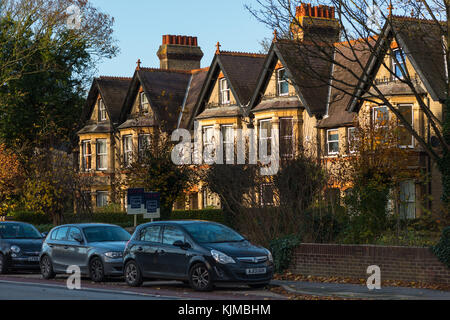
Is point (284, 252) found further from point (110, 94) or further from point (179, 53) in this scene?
point (179, 53)

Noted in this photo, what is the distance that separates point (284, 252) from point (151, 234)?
3.84 m

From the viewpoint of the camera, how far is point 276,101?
4269cm

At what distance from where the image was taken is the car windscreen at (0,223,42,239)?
1066 inches

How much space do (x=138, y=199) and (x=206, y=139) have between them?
18926mm

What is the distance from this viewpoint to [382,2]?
24172 mm

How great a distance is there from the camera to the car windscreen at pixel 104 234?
23.4m

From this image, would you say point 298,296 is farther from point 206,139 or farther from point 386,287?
point 206,139

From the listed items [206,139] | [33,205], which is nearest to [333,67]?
[206,139]

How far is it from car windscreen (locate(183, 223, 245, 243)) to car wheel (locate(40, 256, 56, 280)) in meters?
5.86

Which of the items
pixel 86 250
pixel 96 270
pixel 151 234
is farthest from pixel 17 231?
pixel 151 234

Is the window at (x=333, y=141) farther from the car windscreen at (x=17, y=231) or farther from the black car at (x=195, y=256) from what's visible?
the black car at (x=195, y=256)

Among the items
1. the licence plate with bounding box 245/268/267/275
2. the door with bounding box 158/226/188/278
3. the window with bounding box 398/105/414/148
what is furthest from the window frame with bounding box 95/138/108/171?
the licence plate with bounding box 245/268/267/275

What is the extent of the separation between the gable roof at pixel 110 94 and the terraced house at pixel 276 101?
66 mm

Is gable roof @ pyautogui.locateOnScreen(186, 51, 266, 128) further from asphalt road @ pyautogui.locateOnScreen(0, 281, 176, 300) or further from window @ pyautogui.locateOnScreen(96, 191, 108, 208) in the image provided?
asphalt road @ pyautogui.locateOnScreen(0, 281, 176, 300)
